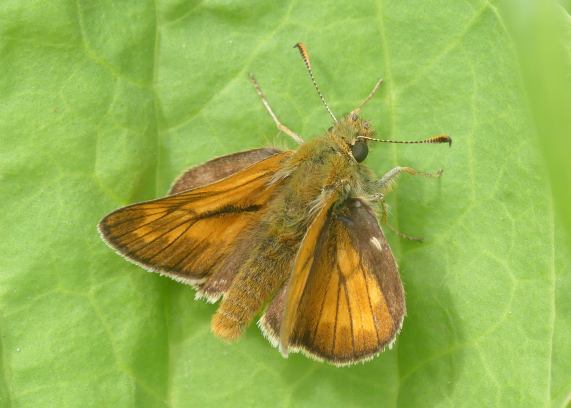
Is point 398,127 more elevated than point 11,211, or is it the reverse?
point 11,211

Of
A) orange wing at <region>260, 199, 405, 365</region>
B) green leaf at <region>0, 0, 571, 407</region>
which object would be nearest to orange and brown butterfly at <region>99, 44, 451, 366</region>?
orange wing at <region>260, 199, 405, 365</region>

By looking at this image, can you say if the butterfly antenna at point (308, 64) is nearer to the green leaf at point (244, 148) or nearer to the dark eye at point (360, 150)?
the green leaf at point (244, 148)

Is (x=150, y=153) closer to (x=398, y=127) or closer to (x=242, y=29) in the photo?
(x=242, y=29)

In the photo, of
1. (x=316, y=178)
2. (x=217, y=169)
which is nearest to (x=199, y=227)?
(x=217, y=169)

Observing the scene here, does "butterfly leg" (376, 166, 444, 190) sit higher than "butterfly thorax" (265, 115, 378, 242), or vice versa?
"butterfly thorax" (265, 115, 378, 242)

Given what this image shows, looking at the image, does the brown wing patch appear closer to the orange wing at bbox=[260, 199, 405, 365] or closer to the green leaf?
the green leaf

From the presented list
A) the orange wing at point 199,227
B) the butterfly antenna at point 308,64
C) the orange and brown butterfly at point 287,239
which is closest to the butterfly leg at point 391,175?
the orange and brown butterfly at point 287,239

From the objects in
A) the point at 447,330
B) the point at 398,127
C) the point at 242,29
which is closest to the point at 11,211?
the point at 242,29

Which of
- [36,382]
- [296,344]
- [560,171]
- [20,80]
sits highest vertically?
[560,171]

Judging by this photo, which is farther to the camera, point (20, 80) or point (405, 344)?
point (405, 344)
